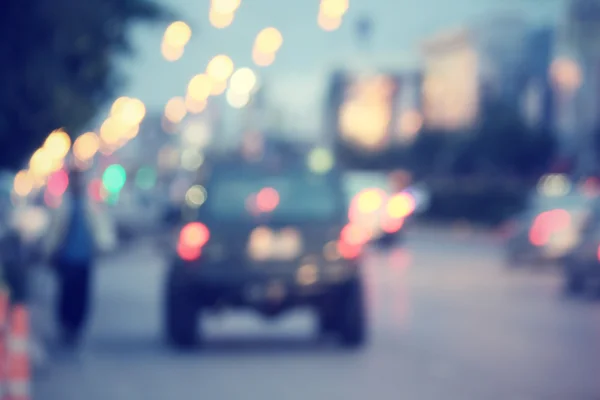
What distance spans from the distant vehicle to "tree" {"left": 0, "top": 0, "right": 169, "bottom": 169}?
1019 cm

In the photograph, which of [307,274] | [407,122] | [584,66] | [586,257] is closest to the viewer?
[307,274]

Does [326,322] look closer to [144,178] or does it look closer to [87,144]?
[87,144]

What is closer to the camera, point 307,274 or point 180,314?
point 307,274

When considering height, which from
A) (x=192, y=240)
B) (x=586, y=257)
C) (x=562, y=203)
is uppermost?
(x=562, y=203)

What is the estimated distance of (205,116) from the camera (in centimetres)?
13088

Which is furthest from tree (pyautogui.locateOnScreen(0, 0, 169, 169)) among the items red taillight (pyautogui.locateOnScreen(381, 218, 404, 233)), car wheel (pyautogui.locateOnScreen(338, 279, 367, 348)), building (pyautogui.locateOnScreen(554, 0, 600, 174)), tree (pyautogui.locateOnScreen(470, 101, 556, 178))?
tree (pyautogui.locateOnScreen(470, 101, 556, 178))

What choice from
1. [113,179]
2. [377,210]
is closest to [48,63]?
[377,210]

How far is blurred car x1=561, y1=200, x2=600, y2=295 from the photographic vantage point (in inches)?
909

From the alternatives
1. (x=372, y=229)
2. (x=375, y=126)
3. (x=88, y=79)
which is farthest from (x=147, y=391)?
(x=375, y=126)

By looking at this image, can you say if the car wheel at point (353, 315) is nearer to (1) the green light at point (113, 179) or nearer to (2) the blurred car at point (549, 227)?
(2) the blurred car at point (549, 227)

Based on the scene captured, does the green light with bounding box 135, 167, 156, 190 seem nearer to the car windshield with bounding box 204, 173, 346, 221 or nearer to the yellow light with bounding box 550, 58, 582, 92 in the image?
the yellow light with bounding box 550, 58, 582, 92

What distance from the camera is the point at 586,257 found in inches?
911

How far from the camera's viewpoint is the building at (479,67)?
87.4m

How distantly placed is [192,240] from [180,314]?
725mm
